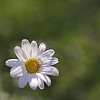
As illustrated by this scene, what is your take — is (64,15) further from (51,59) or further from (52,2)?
(51,59)

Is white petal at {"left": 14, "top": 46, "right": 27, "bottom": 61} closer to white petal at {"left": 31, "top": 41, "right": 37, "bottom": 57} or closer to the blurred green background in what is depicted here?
white petal at {"left": 31, "top": 41, "right": 37, "bottom": 57}

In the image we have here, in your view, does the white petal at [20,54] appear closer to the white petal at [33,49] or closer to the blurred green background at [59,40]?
the white petal at [33,49]

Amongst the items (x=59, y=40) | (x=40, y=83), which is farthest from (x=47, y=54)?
(x=59, y=40)

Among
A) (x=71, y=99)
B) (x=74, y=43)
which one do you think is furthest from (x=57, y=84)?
(x=74, y=43)

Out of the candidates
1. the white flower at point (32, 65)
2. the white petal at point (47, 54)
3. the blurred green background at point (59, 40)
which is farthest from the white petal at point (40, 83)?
the blurred green background at point (59, 40)

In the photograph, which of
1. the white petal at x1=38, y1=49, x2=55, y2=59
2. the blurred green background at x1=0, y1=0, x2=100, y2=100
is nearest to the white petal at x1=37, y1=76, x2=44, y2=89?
the white petal at x1=38, y1=49, x2=55, y2=59

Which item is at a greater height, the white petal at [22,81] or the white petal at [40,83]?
the white petal at [22,81]
